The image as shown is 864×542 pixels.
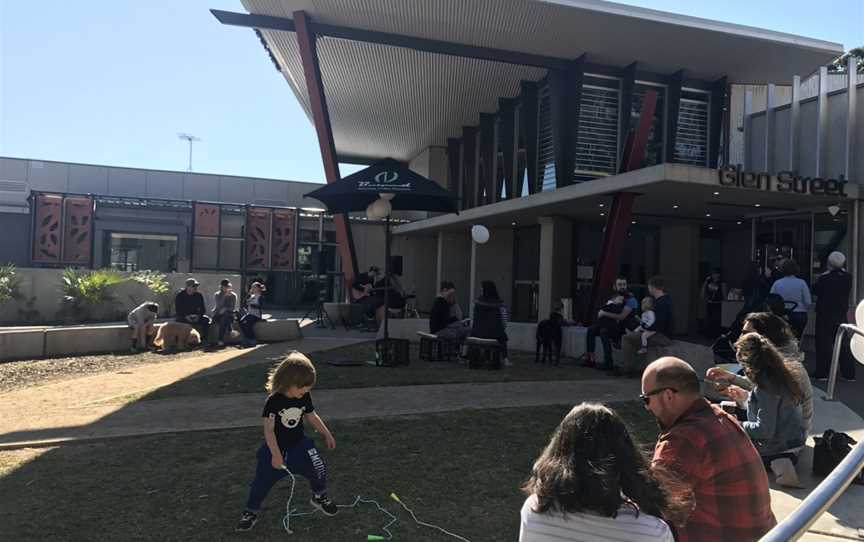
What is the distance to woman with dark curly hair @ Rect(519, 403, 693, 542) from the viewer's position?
1.75 metres

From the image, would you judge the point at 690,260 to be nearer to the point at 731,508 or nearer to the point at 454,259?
the point at 454,259

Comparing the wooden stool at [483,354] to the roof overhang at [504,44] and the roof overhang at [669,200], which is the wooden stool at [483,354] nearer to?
the roof overhang at [669,200]

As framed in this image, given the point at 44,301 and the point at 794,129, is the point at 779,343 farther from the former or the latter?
the point at 44,301

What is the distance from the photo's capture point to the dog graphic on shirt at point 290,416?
3.78 meters

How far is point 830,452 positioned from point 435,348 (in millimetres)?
6736

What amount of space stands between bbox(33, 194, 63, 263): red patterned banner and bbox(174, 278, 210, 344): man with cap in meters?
14.5

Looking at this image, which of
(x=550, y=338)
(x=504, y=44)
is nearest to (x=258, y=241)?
(x=504, y=44)

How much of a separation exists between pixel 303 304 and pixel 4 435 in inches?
897

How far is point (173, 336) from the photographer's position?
11570 millimetres

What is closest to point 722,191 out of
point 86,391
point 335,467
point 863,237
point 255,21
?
point 863,237

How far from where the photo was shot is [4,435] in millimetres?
5496

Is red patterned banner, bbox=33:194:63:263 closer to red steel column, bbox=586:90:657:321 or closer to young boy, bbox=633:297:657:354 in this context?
red steel column, bbox=586:90:657:321

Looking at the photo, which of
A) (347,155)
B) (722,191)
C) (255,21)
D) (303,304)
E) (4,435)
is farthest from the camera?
(347,155)

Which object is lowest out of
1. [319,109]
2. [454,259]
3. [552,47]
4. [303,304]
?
[303,304]
